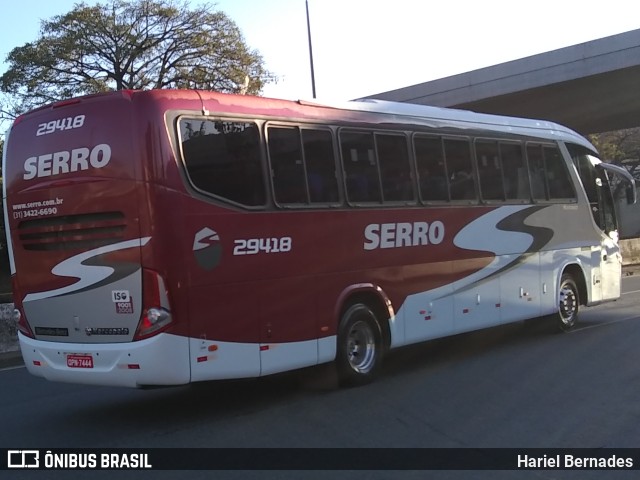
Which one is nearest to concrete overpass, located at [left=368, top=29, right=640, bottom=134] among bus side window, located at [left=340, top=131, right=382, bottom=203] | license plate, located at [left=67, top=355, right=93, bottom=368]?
bus side window, located at [left=340, top=131, right=382, bottom=203]

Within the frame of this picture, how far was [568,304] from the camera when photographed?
42.3 feet

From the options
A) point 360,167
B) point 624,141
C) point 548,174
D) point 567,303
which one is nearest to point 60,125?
point 360,167

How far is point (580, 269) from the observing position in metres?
13.1

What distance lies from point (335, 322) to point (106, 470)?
10.9 feet

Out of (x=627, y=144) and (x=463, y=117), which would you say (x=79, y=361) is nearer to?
(x=463, y=117)

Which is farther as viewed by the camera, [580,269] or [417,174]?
[580,269]

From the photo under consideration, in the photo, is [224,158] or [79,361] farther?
[224,158]

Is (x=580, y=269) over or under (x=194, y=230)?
under

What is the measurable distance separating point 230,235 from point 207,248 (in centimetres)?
31

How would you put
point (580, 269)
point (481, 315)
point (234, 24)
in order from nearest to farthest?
1. point (481, 315)
2. point (580, 269)
3. point (234, 24)

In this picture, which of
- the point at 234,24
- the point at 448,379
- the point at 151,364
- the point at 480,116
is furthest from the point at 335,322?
the point at 234,24

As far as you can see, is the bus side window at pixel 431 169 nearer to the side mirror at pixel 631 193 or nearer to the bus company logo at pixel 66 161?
the bus company logo at pixel 66 161

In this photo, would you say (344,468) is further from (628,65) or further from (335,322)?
(628,65)

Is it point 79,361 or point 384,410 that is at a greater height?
point 79,361
